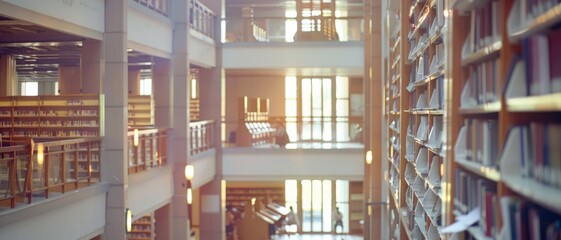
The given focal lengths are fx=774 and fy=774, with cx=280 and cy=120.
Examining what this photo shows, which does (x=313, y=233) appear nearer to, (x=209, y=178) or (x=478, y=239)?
(x=209, y=178)

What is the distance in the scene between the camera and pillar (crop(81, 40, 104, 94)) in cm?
888

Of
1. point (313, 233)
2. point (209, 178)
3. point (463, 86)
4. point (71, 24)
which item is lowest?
point (313, 233)

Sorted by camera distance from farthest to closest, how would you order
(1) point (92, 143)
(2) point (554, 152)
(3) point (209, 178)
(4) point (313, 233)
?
(4) point (313, 233)
(3) point (209, 178)
(1) point (92, 143)
(2) point (554, 152)

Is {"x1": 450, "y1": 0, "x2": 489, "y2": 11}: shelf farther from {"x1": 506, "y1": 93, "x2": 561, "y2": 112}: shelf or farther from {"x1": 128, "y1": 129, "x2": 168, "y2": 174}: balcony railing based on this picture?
{"x1": 128, "y1": 129, "x2": 168, "y2": 174}: balcony railing

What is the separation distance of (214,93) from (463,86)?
453 inches

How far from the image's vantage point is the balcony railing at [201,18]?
1326cm

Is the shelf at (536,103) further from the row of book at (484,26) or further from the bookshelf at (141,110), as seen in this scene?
the bookshelf at (141,110)

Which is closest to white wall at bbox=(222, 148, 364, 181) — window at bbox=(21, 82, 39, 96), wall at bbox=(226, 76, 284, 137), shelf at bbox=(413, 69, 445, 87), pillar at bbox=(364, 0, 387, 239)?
pillar at bbox=(364, 0, 387, 239)

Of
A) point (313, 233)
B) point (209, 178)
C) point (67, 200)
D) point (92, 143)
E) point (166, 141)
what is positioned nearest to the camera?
point (67, 200)

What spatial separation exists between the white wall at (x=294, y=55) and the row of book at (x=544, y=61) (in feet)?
42.6

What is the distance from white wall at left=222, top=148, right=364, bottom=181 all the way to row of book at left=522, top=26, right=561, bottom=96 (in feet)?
42.8

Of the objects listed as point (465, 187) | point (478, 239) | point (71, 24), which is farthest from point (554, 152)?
point (71, 24)

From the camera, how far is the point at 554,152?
2.44 m

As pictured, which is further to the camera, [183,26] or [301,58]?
[301,58]
